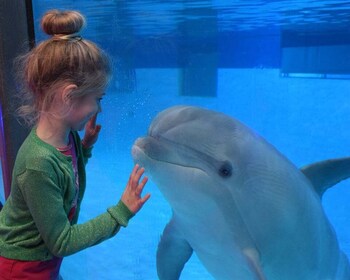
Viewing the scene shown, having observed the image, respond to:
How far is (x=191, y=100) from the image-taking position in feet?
37.9

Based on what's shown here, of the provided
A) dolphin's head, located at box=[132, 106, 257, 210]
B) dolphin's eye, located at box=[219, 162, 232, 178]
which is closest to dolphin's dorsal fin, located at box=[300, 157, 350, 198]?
dolphin's head, located at box=[132, 106, 257, 210]

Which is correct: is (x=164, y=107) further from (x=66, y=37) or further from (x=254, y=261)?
(x=66, y=37)

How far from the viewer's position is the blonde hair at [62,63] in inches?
83.7

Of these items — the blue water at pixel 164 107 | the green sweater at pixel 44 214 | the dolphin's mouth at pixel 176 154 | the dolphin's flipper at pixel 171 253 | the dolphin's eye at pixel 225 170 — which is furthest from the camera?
the blue water at pixel 164 107

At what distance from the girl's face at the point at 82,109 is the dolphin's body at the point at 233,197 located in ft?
1.21

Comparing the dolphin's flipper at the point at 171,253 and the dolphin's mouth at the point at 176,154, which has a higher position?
the dolphin's mouth at the point at 176,154

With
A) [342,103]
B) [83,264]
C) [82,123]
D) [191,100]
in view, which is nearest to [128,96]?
[83,264]

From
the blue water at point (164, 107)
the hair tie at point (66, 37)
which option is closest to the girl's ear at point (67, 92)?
Result: the hair tie at point (66, 37)

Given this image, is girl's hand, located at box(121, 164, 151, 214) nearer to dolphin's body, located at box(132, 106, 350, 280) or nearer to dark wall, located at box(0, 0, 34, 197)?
dolphin's body, located at box(132, 106, 350, 280)

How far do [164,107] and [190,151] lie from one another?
19.8 feet

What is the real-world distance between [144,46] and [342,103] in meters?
18.7

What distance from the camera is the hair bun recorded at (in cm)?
217

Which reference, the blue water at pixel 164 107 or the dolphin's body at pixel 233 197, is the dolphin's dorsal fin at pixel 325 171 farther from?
the blue water at pixel 164 107

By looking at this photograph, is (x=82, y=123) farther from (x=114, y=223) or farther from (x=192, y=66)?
(x=192, y=66)
